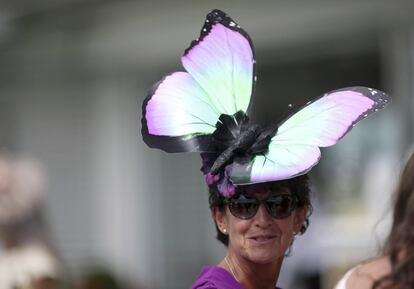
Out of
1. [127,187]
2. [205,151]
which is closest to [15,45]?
[127,187]

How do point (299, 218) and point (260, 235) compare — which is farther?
point (299, 218)

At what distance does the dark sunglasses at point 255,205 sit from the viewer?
280 centimetres

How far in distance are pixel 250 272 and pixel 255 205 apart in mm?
200

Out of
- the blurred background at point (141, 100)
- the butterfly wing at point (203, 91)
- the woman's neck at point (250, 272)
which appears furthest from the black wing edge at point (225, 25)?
the blurred background at point (141, 100)

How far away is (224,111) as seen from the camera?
9.48 ft

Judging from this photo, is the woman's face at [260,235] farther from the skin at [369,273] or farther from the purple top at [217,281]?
the skin at [369,273]

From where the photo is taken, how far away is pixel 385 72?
9750 millimetres

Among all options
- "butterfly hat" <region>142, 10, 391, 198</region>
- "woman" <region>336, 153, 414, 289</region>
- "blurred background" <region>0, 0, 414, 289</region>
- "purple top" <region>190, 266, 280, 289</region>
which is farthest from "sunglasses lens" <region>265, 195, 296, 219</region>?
"blurred background" <region>0, 0, 414, 289</region>

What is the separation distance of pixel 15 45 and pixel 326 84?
12.3ft

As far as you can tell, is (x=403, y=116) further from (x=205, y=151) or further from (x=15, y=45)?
(x=205, y=151)

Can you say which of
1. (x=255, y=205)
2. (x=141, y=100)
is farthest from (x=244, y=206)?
(x=141, y=100)

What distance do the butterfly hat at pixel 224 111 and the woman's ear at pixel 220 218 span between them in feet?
0.28

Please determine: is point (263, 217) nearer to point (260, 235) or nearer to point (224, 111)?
point (260, 235)

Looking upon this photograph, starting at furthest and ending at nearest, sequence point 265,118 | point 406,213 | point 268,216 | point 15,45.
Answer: point 15,45 → point 265,118 → point 268,216 → point 406,213
